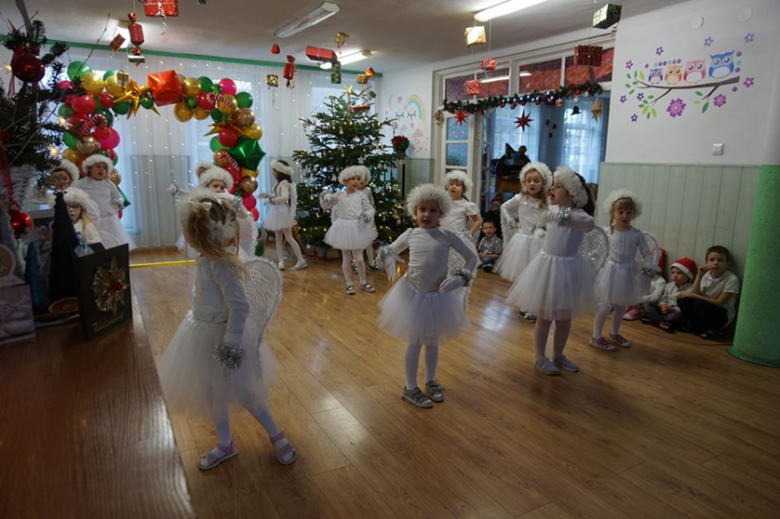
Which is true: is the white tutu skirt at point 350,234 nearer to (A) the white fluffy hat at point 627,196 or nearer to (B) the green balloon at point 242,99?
(B) the green balloon at point 242,99

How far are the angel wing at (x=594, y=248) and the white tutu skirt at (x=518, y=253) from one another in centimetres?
92

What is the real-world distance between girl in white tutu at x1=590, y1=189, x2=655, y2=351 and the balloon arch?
4262mm

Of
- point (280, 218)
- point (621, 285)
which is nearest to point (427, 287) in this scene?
point (621, 285)

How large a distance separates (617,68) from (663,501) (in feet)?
14.4

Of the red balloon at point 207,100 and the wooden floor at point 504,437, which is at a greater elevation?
the red balloon at point 207,100

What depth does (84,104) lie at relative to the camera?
16.5 ft

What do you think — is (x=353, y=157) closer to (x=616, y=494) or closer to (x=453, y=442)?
(x=453, y=442)

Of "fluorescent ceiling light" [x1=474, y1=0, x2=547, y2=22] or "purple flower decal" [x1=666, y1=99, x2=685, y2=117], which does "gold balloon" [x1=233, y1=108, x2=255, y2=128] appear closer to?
"fluorescent ceiling light" [x1=474, y1=0, x2=547, y2=22]

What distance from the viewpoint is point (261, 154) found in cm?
631

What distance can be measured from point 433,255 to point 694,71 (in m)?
3.41

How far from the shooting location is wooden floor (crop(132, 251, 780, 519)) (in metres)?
2.18

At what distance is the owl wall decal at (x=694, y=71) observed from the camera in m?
4.48

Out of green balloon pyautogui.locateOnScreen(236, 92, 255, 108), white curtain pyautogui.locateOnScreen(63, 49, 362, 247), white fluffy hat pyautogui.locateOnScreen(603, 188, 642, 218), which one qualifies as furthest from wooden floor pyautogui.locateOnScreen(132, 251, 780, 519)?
white curtain pyautogui.locateOnScreen(63, 49, 362, 247)

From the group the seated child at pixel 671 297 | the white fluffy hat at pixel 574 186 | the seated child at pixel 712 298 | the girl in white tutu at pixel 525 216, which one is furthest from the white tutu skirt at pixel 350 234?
the seated child at pixel 712 298
